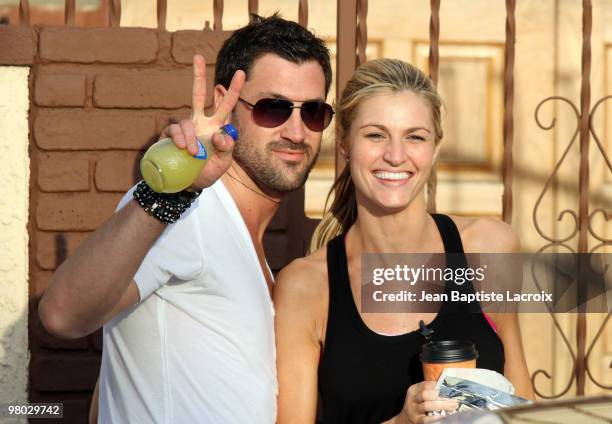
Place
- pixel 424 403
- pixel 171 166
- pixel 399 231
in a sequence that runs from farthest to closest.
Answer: pixel 399 231 < pixel 424 403 < pixel 171 166

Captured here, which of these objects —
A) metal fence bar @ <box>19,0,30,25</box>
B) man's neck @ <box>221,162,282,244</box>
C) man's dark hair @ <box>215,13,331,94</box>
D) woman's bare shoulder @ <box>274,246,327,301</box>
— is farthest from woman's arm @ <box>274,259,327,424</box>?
metal fence bar @ <box>19,0,30,25</box>

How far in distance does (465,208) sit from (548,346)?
76 centimetres

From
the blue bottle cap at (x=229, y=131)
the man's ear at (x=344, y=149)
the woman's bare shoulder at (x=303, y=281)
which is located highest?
the blue bottle cap at (x=229, y=131)

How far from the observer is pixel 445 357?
2.36 meters

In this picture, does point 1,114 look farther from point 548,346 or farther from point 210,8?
point 548,346

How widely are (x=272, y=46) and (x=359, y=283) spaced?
0.71 m

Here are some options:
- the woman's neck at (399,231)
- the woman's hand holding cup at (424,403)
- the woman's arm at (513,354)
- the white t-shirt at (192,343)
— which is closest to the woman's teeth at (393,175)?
the woman's neck at (399,231)

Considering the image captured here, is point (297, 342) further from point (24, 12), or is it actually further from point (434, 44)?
point (24, 12)

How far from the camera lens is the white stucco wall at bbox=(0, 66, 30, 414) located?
11.6ft

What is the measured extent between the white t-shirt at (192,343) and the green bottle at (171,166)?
0.32 meters

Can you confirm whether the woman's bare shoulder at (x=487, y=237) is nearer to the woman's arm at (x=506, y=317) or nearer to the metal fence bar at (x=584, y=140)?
the woman's arm at (x=506, y=317)

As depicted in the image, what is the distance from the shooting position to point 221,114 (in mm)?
2154

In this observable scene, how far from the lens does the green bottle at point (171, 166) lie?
204 centimetres

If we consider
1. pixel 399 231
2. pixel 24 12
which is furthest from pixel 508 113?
pixel 24 12
